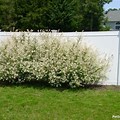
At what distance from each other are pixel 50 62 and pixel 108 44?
1763 millimetres

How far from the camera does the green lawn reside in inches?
229

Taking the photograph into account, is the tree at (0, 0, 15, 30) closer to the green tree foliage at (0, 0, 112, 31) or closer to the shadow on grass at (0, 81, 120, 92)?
the green tree foliage at (0, 0, 112, 31)

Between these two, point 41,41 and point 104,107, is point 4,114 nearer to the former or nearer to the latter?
point 104,107

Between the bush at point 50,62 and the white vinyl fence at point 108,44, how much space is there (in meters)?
0.24

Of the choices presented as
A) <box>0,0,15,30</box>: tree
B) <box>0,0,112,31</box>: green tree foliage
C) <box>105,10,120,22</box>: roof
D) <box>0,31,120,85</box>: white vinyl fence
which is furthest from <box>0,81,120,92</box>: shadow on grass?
<box>105,10,120,22</box>: roof

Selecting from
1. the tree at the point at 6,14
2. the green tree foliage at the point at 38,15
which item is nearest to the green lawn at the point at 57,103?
the green tree foliage at the point at 38,15

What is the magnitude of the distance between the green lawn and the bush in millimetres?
303

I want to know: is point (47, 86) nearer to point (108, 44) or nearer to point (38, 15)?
point (108, 44)

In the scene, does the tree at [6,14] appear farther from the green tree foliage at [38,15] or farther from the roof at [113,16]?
the roof at [113,16]

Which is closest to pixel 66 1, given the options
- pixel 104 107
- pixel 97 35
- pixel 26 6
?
pixel 26 6

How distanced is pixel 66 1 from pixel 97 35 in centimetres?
2402

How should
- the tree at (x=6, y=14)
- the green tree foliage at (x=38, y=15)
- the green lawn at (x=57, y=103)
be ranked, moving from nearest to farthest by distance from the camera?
1. the green lawn at (x=57, y=103)
2. the green tree foliage at (x=38, y=15)
3. the tree at (x=6, y=14)

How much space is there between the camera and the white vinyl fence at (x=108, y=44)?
8445 millimetres

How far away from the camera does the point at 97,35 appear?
855 centimetres
